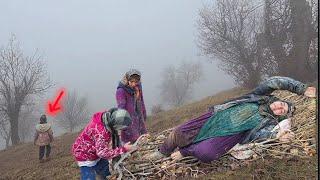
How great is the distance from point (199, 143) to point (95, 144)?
1343 millimetres

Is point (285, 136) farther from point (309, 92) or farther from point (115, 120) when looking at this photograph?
point (115, 120)

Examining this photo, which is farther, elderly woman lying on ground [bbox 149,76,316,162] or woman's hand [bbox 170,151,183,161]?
woman's hand [bbox 170,151,183,161]

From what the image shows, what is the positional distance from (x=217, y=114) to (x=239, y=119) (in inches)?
12.1

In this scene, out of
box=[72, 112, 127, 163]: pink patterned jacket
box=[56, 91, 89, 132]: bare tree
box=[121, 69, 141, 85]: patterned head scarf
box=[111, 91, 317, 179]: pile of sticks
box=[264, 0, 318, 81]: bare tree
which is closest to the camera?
box=[72, 112, 127, 163]: pink patterned jacket

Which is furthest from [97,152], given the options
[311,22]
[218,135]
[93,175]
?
[311,22]

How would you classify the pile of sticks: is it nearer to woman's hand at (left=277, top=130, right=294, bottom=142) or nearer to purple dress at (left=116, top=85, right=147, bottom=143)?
woman's hand at (left=277, top=130, right=294, bottom=142)

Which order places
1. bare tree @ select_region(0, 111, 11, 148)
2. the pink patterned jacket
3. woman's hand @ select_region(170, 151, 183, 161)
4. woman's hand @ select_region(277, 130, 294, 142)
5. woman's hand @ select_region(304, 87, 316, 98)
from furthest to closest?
bare tree @ select_region(0, 111, 11, 148), woman's hand @ select_region(304, 87, 316, 98), woman's hand @ select_region(170, 151, 183, 161), woman's hand @ select_region(277, 130, 294, 142), the pink patterned jacket

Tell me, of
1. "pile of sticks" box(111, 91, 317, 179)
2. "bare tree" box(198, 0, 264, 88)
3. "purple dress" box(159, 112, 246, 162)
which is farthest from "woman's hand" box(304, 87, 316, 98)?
"bare tree" box(198, 0, 264, 88)

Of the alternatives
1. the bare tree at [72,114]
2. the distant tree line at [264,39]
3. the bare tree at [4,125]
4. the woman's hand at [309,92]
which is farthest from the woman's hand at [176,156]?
the bare tree at [72,114]

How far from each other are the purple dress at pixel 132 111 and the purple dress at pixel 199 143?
1.35 m

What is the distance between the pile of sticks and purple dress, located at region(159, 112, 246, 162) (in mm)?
134

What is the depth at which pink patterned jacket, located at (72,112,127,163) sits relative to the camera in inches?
207

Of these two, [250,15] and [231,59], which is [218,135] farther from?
[250,15]

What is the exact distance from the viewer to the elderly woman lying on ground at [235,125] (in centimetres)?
570
